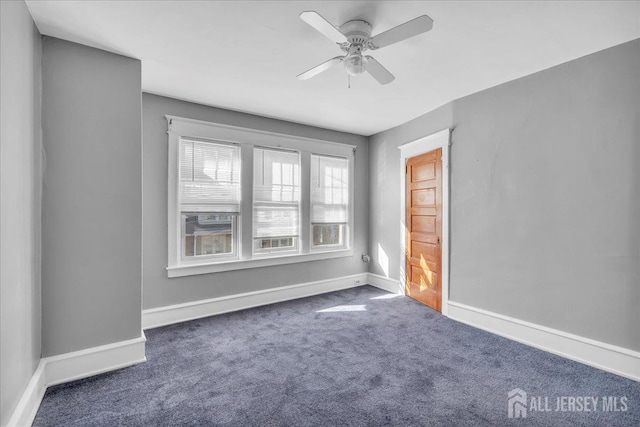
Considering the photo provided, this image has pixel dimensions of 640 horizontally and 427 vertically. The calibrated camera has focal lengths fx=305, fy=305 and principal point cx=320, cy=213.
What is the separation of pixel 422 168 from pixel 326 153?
1493mm

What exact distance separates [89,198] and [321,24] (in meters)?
2.24

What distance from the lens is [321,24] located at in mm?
1879

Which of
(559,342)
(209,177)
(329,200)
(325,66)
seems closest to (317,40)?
(325,66)

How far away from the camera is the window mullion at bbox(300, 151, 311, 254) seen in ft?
15.3

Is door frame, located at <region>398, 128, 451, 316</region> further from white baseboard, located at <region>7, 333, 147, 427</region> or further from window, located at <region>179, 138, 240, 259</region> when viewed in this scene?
white baseboard, located at <region>7, 333, 147, 427</region>

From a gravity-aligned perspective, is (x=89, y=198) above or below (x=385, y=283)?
above

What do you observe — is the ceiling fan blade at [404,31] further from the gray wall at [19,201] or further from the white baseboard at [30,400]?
the white baseboard at [30,400]

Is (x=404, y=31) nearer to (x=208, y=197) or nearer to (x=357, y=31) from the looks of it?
(x=357, y=31)

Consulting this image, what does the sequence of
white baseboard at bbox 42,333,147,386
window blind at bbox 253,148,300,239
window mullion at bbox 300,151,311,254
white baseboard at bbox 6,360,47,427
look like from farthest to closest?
window mullion at bbox 300,151,311,254 → window blind at bbox 253,148,300,239 → white baseboard at bbox 42,333,147,386 → white baseboard at bbox 6,360,47,427

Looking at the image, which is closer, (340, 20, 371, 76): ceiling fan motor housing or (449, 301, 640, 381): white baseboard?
(340, 20, 371, 76): ceiling fan motor housing

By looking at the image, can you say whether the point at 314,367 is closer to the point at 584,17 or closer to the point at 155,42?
the point at 155,42

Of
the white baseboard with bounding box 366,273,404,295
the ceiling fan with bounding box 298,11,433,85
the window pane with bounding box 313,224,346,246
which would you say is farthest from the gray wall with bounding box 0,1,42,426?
the white baseboard with bounding box 366,273,404,295

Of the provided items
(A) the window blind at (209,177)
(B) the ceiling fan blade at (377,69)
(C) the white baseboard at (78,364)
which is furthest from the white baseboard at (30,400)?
(B) the ceiling fan blade at (377,69)

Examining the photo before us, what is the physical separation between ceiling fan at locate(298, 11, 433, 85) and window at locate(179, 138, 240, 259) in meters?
1.83
